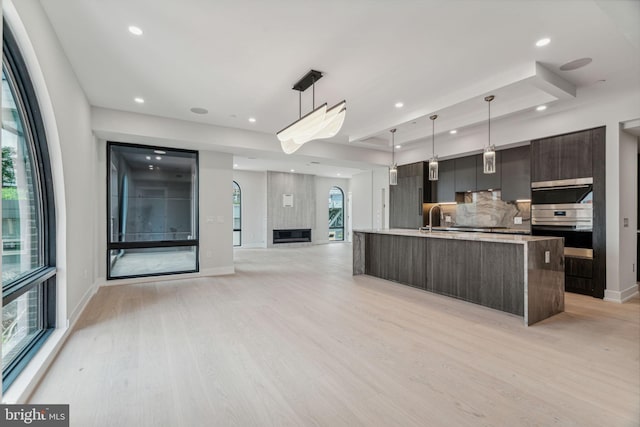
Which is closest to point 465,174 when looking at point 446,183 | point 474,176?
point 474,176

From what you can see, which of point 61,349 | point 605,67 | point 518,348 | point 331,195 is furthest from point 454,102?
point 331,195

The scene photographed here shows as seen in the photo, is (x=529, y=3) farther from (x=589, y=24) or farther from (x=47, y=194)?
(x=47, y=194)

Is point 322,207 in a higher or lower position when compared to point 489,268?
higher

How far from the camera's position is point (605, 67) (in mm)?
3445

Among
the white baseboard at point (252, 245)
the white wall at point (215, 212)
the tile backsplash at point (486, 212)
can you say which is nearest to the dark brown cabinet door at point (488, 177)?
the tile backsplash at point (486, 212)

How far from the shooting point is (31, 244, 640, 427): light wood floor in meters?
1.88

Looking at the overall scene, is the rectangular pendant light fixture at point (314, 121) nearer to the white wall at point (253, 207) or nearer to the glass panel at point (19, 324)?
the glass panel at point (19, 324)

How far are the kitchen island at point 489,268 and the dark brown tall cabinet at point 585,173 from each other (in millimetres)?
1266

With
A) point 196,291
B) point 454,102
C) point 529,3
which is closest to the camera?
point 529,3

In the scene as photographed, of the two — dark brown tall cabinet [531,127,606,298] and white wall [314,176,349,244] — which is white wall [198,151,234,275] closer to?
dark brown tall cabinet [531,127,606,298]

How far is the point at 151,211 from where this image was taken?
5.80 m

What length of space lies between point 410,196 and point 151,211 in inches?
223

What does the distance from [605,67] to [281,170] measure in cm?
891

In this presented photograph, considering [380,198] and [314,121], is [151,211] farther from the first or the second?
[380,198]
